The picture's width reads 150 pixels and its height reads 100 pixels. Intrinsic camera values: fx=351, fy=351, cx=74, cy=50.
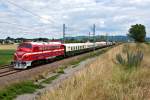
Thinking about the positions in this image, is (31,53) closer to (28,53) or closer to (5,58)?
(28,53)

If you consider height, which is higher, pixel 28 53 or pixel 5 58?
pixel 28 53

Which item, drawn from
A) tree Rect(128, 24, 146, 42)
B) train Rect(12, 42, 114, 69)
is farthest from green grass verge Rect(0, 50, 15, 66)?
tree Rect(128, 24, 146, 42)

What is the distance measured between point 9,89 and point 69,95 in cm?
508

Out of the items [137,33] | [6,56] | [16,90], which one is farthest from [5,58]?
[137,33]

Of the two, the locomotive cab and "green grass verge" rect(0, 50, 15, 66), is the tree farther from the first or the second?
the locomotive cab

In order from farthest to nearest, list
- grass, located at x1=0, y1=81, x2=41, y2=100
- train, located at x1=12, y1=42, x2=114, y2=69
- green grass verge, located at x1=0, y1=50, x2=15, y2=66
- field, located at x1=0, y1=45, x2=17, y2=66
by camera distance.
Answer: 1. field, located at x1=0, y1=45, x2=17, y2=66
2. green grass verge, located at x1=0, y1=50, x2=15, y2=66
3. train, located at x1=12, y1=42, x2=114, y2=69
4. grass, located at x1=0, y1=81, x2=41, y2=100

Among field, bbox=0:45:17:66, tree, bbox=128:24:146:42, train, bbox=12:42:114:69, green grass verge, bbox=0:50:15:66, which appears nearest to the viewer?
train, bbox=12:42:114:69

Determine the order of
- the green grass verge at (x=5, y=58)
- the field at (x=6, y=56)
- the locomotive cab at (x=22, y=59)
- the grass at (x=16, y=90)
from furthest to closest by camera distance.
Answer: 1. the field at (x=6, y=56)
2. the green grass verge at (x=5, y=58)
3. the locomotive cab at (x=22, y=59)
4. the grass at (x=16, y=90)

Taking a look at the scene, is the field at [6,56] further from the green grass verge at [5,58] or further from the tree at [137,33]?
the tree at [137,33]

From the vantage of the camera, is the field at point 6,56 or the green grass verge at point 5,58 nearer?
the green grass verge at point 5,58

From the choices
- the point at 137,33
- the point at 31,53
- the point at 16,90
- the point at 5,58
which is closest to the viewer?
the point at 16,90

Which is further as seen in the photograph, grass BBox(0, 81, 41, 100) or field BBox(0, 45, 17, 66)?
field BBox(0, 45, 17, 66)

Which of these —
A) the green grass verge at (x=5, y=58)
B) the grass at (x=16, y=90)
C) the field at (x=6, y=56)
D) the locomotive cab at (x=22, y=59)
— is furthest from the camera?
the field at (x=6, y=56)

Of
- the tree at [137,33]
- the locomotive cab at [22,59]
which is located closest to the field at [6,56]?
the locomotive cab at [22,59]
